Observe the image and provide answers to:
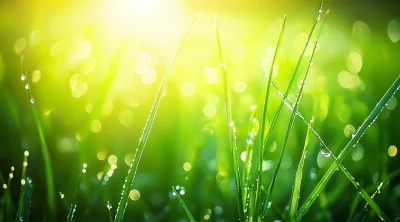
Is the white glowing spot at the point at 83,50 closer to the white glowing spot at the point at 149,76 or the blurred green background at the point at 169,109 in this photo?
the blurred green background at the point at 169,109

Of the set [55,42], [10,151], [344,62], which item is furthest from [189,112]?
[344,62]

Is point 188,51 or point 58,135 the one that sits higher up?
point 188,51

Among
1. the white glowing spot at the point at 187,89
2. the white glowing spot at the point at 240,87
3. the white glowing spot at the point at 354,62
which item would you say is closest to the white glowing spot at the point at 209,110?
the white glowing spot at the point at 187,89

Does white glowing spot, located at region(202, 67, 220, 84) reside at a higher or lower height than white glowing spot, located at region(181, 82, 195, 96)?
higher

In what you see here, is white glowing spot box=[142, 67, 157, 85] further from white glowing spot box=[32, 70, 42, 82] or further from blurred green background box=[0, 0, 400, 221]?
white glowing spot box=[32, 70, 42, 82]

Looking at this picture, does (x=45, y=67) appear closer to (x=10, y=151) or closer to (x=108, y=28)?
(x=10, y=151)

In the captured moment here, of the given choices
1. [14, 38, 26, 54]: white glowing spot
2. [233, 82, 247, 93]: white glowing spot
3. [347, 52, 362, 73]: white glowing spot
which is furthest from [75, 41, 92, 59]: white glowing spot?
[347, 52, 362, 73]: white glowing spot

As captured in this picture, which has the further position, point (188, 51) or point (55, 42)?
point (188, 51)

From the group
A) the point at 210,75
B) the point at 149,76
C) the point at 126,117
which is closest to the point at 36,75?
the point at 126,117
